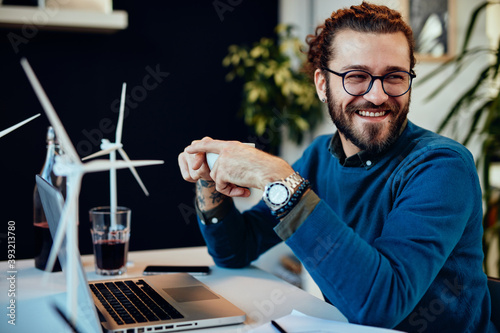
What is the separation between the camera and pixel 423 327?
1.03 meters

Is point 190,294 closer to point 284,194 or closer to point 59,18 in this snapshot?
point 284,194

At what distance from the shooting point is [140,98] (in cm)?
340

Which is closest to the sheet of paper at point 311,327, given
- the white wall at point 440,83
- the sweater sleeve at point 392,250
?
the sweater sleeve at point 392,250

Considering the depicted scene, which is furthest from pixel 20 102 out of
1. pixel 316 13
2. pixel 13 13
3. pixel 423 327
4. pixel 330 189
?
pixel 423 327

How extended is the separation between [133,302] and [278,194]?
1.23 ft

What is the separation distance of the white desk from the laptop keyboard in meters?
0.10

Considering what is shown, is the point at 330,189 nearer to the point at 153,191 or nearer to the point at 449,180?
the point at 449,180

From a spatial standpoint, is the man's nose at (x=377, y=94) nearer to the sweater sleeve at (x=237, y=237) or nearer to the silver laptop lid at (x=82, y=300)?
the sweater sleeve at (x=237, y=237)

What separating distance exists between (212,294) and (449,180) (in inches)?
21.8

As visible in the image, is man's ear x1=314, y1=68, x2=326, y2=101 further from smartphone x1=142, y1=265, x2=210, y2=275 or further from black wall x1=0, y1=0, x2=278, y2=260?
black wall x1=0, y1=0, x2=278, y2=260

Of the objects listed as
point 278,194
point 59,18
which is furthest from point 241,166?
point 59,18

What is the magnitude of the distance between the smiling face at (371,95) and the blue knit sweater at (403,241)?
1.9 inches

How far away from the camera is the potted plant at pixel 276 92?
331cm

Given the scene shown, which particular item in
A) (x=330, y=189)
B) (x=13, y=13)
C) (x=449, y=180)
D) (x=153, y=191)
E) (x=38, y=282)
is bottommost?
(x=153, y=191)
